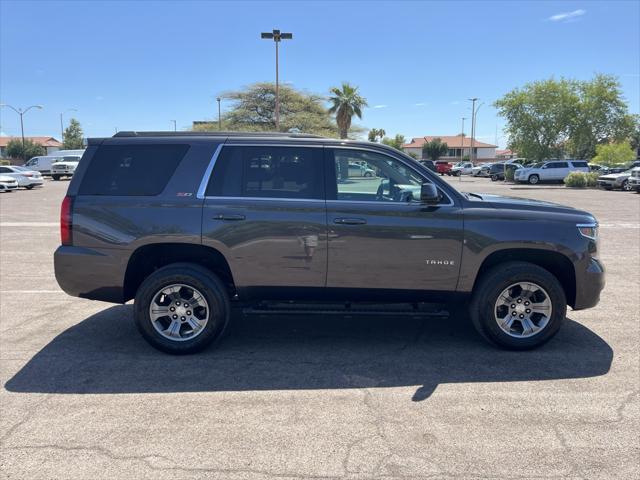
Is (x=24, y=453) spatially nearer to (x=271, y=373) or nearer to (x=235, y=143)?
(x=271, y=373)

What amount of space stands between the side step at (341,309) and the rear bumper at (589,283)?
4.02 feet

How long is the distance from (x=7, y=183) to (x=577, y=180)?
35.1 m

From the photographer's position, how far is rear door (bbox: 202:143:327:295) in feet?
15.2

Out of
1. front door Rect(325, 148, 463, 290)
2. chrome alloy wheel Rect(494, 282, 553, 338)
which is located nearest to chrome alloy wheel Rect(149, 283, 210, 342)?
front door Rect(325, 148, 463, 290)

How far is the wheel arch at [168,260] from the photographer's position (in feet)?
15.7

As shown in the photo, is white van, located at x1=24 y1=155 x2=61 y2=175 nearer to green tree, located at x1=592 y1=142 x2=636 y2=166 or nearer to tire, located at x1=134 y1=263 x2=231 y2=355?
tire, located at x1=134 y1=263 x2=231 y2=355

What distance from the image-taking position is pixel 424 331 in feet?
18.0

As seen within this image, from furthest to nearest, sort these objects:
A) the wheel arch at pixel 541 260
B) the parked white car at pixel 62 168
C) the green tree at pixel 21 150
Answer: the green tree at pixel 21 150, the parked white car at pixel 62 168, the wheel arch at pixel 541 260

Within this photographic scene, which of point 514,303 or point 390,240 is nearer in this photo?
point 390,240

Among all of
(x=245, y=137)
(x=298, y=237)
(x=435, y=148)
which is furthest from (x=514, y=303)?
(x=435, y=148)

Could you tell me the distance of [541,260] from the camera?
16.3 feet

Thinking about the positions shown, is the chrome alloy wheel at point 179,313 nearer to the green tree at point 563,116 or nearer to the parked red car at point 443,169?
the green tree at point 563,116

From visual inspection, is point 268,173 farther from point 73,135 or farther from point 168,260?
point 73,135

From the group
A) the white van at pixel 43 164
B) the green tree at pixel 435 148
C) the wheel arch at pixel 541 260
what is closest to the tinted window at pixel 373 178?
the wheel arch at pixel 541 260
